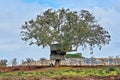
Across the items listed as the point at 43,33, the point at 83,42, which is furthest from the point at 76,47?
the point at 43,33

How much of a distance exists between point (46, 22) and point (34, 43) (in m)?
2.49

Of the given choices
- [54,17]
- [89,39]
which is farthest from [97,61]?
[54,17]

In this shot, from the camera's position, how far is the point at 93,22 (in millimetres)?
43531

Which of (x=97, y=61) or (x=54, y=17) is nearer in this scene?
(x=54, y=17)

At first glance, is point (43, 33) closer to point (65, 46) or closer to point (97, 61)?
point (65, 46)

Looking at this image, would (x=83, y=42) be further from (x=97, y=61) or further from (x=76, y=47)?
(x=97, y=61)

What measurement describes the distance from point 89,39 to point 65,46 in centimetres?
261

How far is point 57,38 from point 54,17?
2.14m

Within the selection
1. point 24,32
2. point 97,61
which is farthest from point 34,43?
point 97,61

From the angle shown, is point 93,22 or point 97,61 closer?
point 93,22

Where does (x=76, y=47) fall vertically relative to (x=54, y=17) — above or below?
below

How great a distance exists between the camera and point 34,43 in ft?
142

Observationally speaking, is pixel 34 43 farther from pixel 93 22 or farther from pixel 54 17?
pixel 93 22

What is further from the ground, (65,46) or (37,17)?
(37,17)
